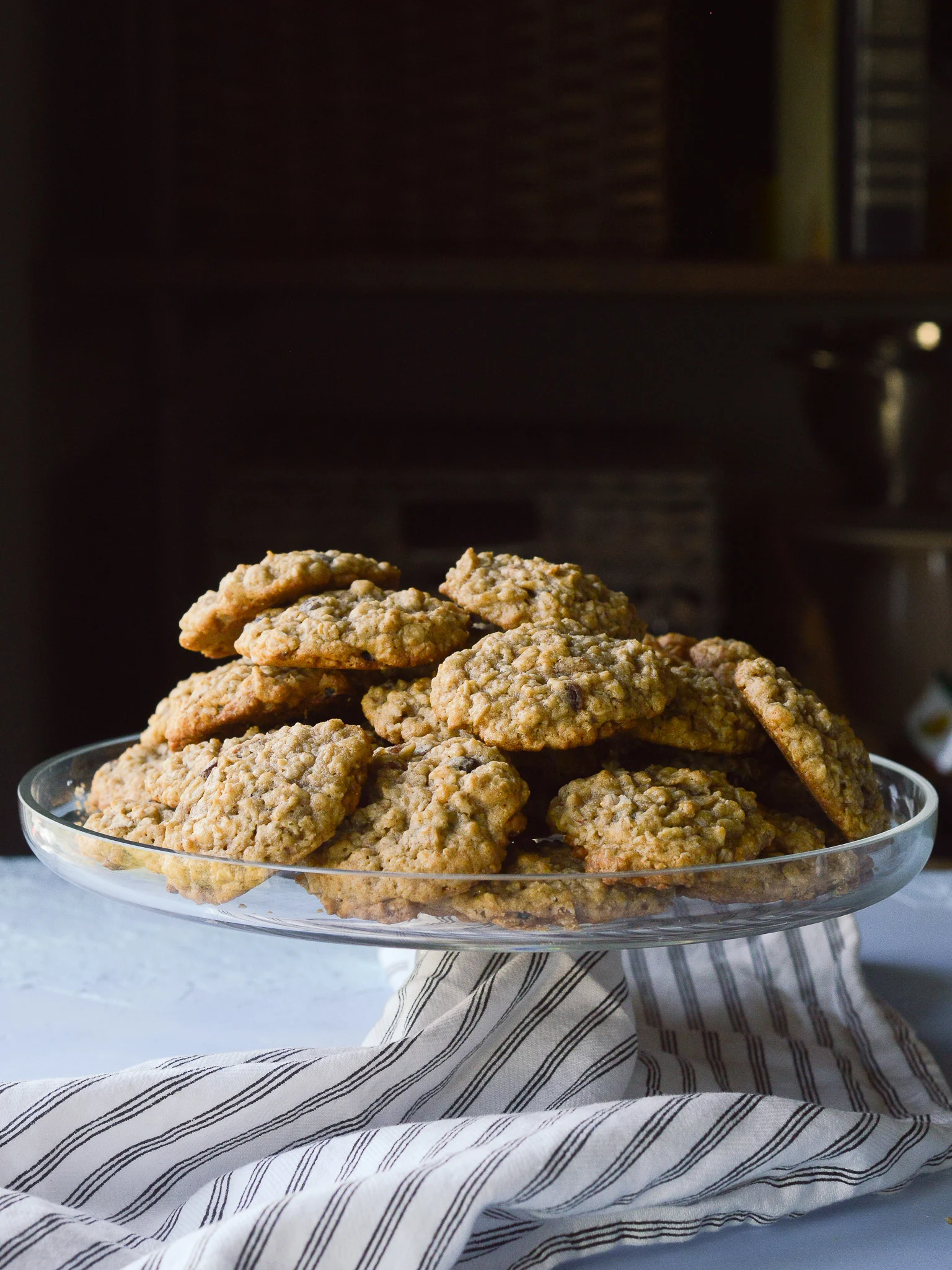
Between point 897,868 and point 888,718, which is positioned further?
point 888,718

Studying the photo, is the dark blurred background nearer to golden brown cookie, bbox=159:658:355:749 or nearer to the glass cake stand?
golden brown cookie, bbox=159:658:355:749

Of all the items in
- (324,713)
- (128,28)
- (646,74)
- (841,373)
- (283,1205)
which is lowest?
(283,1205)

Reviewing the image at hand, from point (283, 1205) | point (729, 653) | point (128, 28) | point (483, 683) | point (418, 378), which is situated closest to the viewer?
point (283, 1205)

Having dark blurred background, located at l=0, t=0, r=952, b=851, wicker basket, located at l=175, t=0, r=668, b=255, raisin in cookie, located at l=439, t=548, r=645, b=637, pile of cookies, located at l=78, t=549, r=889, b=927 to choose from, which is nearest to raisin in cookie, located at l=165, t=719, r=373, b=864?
pile of cookies, located at l=78, t=549, r=889, b=927

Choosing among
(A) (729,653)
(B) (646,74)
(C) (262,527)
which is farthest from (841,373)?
(A) (729,653)

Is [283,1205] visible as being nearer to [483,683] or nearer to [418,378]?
[483,683]

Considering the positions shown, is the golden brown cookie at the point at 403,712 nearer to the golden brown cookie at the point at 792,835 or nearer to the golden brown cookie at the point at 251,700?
the golden brown cookie at the point at 251,700

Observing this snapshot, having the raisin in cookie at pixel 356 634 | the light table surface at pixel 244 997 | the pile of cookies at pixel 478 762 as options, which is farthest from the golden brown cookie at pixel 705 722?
the light table surface at pixel 244 997
